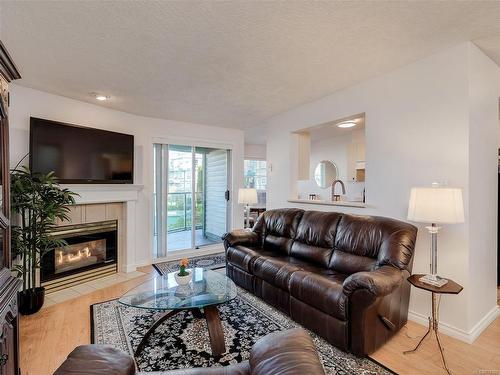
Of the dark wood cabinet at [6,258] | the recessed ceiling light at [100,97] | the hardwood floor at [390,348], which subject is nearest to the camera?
the dark wood cabinet at [6,258]

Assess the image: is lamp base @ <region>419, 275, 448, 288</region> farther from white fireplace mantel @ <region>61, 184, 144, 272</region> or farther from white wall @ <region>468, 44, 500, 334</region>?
white fireplace mantel @ <region>61, 184, 144, 272</region>

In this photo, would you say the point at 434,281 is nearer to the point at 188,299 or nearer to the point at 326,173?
the point at 188,299

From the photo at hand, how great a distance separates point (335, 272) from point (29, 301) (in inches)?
122

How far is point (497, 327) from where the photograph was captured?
235cm

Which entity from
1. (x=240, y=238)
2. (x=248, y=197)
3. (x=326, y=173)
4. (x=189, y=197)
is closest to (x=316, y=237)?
(x=240, y=238)

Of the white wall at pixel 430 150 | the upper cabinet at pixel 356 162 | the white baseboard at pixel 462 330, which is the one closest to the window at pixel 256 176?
the upper cabinet at pixel 356 162

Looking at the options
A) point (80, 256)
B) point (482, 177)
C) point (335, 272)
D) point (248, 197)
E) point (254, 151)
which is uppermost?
point (254, 151)

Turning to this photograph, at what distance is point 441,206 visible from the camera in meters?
1.90

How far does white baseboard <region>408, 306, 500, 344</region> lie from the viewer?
216 centimetres

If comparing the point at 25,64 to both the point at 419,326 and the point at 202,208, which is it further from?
the point at 419,326

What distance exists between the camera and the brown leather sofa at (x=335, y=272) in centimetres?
188

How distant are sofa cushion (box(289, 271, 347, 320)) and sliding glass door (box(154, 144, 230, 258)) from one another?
117 inches

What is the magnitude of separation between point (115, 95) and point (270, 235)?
8.92ft

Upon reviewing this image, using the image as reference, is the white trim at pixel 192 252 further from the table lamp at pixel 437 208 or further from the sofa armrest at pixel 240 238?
the table lamp at pixel 437 208
